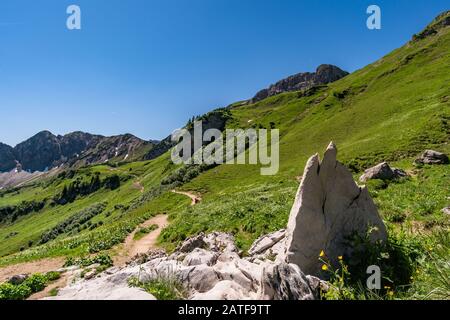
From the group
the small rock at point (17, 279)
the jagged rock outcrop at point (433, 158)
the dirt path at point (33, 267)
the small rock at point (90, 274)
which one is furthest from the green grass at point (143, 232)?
the jagged rock outcrop at point (433, 158)

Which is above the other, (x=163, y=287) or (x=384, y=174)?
(x=384, y=174)

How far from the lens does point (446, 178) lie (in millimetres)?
26141

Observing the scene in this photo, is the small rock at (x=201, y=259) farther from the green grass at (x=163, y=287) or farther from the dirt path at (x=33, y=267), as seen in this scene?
the dirt path at (x=33, y=267)

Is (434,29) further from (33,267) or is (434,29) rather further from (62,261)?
(33,267)

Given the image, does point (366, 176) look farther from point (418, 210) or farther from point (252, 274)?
point (252, 274)

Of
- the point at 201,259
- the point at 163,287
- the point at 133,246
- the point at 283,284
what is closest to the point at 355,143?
the point at 133,246

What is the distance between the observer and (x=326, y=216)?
11281mm

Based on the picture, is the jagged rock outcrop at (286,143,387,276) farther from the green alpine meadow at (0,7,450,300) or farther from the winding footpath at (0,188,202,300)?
the winding footpath at (0,188,202,300)

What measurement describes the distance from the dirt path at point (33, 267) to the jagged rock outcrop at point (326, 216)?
2084 centimetres

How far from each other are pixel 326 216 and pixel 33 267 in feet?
81.6

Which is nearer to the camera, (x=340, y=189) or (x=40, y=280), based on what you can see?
(x=340, y=189)

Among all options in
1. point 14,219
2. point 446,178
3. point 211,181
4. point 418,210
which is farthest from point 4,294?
point 14,219

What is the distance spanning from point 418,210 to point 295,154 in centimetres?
5436

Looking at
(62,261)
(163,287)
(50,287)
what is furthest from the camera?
(62,261)
